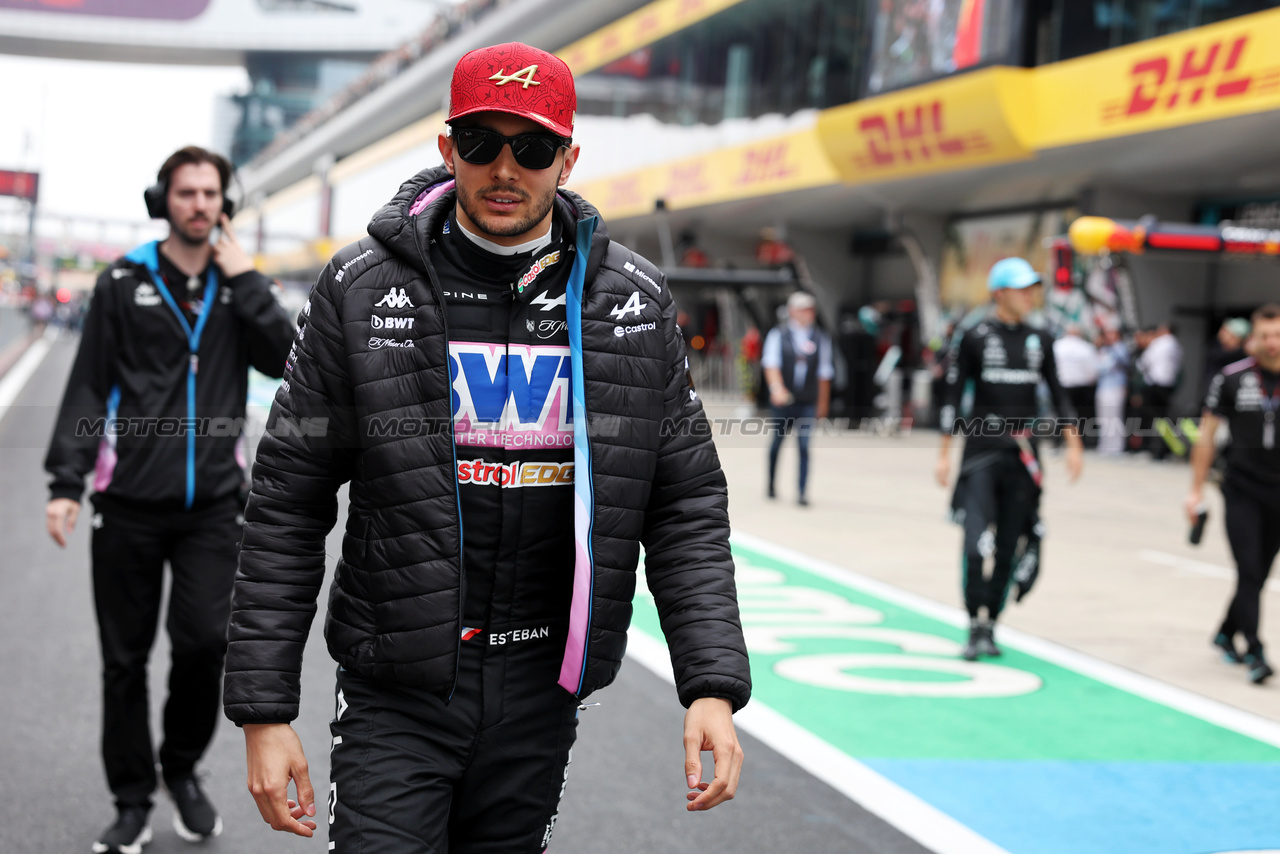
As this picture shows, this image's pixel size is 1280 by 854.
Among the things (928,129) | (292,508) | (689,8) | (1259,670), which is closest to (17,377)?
(689,8)

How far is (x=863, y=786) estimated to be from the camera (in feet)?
15.3

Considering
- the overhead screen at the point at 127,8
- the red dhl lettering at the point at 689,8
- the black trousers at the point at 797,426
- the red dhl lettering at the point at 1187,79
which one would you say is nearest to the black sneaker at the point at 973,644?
the black trousers at the point at 797,426

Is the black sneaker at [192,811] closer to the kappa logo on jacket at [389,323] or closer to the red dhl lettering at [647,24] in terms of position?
the kappa logo on jacket at [389,323]

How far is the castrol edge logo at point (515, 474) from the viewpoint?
7.49ft

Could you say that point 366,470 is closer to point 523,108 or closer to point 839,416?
point 523,108

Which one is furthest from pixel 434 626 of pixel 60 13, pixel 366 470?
pixel 60 13

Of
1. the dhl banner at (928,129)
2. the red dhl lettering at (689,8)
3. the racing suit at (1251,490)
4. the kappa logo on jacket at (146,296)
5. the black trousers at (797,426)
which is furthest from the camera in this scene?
the red dhl lettering at (689,8)

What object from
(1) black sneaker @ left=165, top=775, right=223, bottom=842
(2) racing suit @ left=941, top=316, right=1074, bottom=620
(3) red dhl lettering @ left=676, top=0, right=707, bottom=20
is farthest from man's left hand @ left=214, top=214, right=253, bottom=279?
(3) red dhl lettering @ left=676, top=0, right=707, bottom=20

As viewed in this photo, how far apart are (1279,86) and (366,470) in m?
12.8

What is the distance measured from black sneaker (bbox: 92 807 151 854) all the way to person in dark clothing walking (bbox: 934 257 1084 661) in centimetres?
419

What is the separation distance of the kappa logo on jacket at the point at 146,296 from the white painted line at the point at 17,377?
18041mm

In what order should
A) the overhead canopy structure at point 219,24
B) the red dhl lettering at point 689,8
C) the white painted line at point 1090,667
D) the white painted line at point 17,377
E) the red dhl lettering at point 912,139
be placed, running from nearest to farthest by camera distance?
the white painted line at point 1090,667
the red dhl lettering at point 912,139
the white painted line at point 17,377
the red dhl lettering at point 689,8
the overhead canopy structure at point 219,24

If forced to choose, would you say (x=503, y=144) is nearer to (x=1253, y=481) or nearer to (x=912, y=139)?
(x=1253, y=481)

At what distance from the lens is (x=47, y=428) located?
18.6 m
